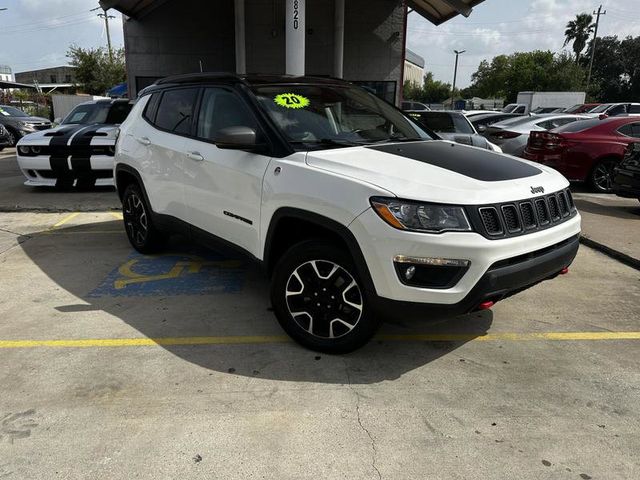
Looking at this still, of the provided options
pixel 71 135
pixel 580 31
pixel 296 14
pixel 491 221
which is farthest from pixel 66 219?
pixel 580 31

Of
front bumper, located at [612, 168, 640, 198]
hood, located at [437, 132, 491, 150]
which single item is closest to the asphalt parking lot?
front bumper, located at [612, 168, 640, 198]

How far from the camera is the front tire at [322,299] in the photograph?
321 cm

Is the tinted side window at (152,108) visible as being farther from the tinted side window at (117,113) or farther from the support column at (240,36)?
→ the support column at (240,36)

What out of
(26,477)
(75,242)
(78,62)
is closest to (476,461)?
(26,477)

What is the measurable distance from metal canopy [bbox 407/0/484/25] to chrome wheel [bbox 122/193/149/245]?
10.7 m

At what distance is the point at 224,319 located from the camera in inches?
162

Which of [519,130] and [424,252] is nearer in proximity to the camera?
[424,252]

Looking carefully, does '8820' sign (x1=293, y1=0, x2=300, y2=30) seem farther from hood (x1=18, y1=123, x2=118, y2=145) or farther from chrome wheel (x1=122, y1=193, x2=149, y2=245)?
chrome wheel (x1=122, y1=193, x2=149, y2=245)

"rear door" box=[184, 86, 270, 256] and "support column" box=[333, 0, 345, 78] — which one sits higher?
"support column" box=[333, 0, 345, 78]

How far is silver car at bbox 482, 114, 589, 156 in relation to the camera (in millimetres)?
12625

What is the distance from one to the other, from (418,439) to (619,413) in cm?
119

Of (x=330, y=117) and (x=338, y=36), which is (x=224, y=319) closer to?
(x=330, y=117)

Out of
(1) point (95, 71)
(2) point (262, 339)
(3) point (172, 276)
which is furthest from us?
(1) point (95, 71)

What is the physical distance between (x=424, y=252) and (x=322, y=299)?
32.4 inches
